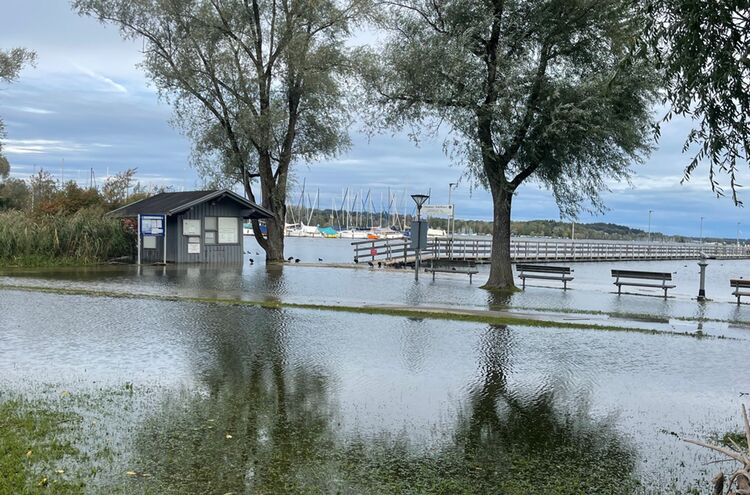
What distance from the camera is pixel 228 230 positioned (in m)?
34.5

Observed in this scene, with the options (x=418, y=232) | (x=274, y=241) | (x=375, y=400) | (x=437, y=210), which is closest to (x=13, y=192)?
(x=274, y=241)

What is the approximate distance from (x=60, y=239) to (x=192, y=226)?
19.0 feet

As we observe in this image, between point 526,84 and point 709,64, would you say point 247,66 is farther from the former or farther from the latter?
point 709,64

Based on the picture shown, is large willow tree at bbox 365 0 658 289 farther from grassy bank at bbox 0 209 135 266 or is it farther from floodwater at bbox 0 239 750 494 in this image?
grassy bank at bbox 0 209 135 266

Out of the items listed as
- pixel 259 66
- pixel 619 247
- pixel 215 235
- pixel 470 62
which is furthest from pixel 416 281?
pixel 619 247

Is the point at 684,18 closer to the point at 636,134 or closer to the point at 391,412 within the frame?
the point at 391,412

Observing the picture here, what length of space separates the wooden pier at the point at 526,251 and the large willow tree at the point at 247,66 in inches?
295

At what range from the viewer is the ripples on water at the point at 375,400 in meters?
5.90

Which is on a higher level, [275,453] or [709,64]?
[709,64]

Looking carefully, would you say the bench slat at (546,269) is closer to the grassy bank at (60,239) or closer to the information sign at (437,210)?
the information sign at (437,210)

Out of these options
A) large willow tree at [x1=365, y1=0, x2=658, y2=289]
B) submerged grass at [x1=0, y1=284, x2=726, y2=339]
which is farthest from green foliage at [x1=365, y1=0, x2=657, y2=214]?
submerged grass at [x1=0, y1=284, x2=726, y2=339]

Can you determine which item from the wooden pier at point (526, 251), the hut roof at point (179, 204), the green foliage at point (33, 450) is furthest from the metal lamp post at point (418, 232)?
the green foliage at point (33, 450)

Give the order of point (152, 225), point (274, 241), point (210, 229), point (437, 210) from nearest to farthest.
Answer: point (437, 210)
point (152, 225)
point (210, 229)
point (274, 241)

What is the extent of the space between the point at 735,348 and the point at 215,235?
25709 mm
